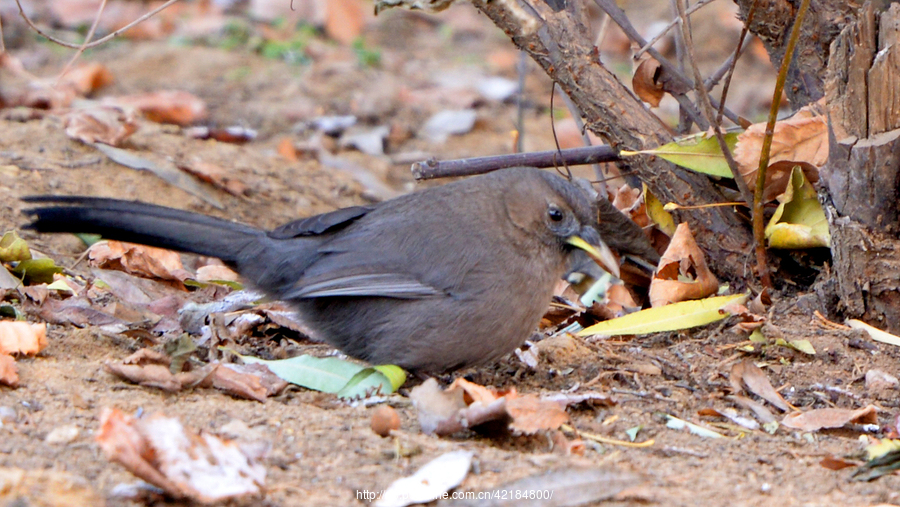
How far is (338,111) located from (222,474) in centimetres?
625

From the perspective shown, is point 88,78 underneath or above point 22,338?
underneath

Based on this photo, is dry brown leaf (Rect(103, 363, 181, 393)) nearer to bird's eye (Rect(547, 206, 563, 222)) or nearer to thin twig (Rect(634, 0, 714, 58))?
bird's eye (Rect(547, 206, 563, 222))

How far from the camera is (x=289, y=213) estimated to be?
5.90 metres

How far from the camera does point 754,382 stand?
336 cm

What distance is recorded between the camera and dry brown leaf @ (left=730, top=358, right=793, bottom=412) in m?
3.26

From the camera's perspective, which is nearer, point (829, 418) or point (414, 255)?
point (829, 418)

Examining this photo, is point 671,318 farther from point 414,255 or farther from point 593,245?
point 414,255

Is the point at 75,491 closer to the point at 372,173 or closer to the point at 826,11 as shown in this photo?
the point at 826,11

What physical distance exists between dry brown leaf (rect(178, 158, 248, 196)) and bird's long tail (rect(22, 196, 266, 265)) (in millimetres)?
2079

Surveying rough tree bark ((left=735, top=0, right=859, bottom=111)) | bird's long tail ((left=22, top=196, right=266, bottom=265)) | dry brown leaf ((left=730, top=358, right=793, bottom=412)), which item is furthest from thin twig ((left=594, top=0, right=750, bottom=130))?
bird's long tail ((left=22, top=196, right=266, bottom=265))

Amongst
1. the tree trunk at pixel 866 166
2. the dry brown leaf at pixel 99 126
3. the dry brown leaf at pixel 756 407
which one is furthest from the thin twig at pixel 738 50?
the dry brown leaf at pixel 99 126

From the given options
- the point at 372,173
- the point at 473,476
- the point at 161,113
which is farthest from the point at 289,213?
the point at 473,476

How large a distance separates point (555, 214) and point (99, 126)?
3429mm

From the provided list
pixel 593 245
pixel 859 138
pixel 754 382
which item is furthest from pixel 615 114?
pixel 754 382
